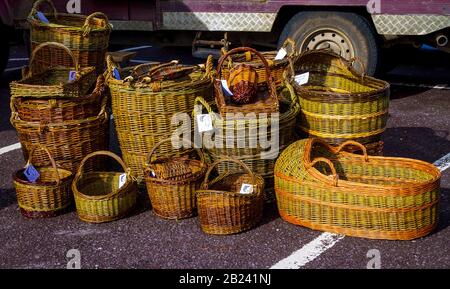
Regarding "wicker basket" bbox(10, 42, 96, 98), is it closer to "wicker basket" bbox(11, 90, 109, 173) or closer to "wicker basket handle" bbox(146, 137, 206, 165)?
"wicker basket" bbox(11, 90, 109, 173)

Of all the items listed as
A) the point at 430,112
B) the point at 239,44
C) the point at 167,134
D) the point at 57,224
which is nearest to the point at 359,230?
the point at 167,134

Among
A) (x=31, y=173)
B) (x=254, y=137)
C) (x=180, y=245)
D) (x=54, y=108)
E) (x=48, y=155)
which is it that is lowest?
(x=180, y=245)

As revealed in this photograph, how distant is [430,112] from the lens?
22.5ft

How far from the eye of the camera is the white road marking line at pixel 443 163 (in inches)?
211

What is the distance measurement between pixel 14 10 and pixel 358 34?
12.4 feet

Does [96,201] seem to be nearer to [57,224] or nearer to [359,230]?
[57,224]

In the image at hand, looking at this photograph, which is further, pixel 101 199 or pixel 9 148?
pixel 9 148

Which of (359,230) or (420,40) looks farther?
(420,40)

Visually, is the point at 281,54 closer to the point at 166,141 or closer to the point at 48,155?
the point at 166,141

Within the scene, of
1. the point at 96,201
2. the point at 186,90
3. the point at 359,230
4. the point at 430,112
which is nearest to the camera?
the point at 359,230

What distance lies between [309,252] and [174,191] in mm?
968

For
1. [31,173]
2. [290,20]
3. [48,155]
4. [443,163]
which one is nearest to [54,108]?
[48,155]

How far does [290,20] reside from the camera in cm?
723

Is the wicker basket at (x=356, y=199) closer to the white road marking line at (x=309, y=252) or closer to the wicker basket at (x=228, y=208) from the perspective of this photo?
the white road marking line at (x=309, y=252)
